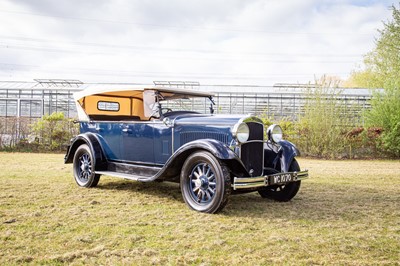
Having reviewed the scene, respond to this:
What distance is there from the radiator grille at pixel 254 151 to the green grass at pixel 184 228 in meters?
0.57

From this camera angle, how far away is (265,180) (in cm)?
484

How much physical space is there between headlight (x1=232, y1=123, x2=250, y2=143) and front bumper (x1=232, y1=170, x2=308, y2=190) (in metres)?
0.59

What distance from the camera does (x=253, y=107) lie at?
28.2 metres

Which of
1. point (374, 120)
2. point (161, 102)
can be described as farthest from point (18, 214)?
point (374, 120)

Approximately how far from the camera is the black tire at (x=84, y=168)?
21.7ft

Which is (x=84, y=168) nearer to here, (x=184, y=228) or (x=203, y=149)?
(x=203, y=149)

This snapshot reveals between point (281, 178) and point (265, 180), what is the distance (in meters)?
0.36

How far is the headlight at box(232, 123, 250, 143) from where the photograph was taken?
499 cm

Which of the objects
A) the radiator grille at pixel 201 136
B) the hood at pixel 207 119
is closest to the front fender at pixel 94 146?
the hood at pixel 207 119

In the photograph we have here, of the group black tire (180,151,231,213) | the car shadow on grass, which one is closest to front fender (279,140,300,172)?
the car shadow on grass

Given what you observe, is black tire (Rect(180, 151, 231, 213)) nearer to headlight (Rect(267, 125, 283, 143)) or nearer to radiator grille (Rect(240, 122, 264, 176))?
radiator grille (Rect(240, 122, 264, 176))

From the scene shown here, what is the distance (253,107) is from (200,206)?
78.1 feet

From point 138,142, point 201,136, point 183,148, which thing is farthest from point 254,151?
point 138,142

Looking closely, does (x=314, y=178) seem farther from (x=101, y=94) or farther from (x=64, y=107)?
(x=64, y=107)
